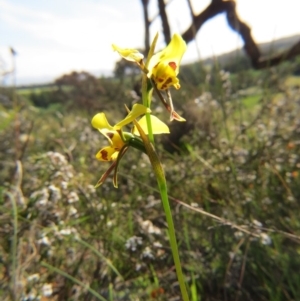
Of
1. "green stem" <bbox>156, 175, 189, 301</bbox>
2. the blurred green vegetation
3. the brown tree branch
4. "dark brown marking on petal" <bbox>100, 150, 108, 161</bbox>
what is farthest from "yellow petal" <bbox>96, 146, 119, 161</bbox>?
the brown tree branch

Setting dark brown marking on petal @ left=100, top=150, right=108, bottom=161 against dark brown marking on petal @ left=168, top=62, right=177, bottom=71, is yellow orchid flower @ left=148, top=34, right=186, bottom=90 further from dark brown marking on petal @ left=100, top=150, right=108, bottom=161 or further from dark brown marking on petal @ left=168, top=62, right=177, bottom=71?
dark brown marking on petal @ left=100, top=150, right=108, bottom=161

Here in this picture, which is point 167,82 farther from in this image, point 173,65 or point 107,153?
point 107,153

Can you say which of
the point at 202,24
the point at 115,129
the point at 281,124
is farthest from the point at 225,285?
the point at 202,24

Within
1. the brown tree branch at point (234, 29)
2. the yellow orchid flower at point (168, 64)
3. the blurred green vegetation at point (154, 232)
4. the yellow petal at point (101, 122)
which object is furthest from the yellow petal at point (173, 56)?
the brown tree branch at point (234, 29)

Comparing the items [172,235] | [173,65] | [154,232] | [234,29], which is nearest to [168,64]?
[173,65]

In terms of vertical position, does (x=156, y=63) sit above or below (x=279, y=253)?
above

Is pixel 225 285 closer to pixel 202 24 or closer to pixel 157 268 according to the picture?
pixel 157 268

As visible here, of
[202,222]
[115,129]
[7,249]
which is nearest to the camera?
[115,129]
